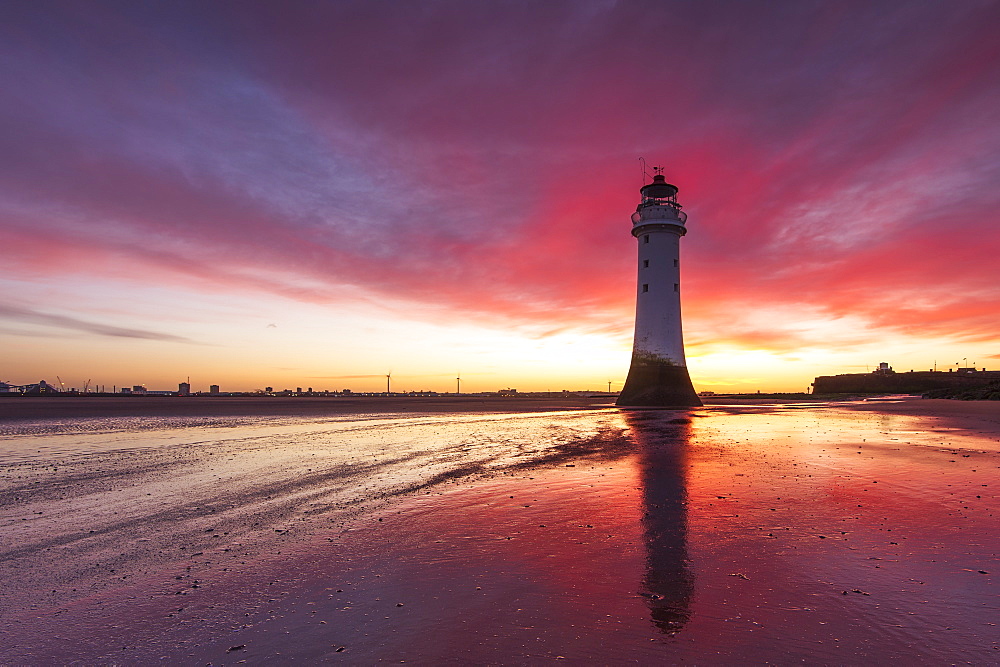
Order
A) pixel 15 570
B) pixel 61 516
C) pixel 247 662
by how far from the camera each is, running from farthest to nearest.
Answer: pixel 61 516
pixel 15 570
pixel 247 662

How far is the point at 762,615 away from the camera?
3.97 metres

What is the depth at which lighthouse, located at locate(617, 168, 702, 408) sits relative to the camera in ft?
121

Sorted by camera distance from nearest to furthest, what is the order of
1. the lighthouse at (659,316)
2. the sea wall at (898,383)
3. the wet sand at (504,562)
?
the wet sand at (504,562), the lighthouse at (659,316), the sea wall at (898,383)

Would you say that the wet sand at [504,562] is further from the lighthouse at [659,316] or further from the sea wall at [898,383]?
the sea wall at [898,383]

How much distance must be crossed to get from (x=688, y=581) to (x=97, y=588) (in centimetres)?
591

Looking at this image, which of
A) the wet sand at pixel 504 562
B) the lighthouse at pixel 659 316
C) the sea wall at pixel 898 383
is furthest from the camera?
the sea wall at pixel 898 383

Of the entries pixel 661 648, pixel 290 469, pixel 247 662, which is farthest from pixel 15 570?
pixel 661 648

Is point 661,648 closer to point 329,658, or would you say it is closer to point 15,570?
point 329,658

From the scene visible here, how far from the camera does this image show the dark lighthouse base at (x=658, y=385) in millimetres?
37156

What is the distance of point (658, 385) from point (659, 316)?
5395 mm

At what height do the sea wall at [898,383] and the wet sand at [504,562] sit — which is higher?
the sea wall at [898,383]

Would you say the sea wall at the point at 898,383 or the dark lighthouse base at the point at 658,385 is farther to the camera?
the sea wall at the point at 898,383

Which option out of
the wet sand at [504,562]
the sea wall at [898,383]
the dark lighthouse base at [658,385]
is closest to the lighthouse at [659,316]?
the dark lighthouse base at [658,385]

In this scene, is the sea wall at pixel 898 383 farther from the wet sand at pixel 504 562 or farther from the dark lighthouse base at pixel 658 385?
the wet sand at pixel 504 562
